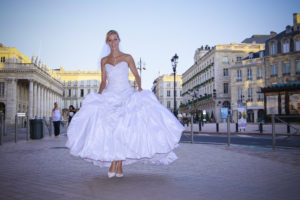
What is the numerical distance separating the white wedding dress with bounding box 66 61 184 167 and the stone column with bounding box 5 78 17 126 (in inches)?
2264

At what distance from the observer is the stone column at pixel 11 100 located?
5691 cm

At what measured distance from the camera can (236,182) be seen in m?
4.28

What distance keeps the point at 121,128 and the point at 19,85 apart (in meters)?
65.4

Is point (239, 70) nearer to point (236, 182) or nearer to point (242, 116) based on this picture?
point (242, 116)

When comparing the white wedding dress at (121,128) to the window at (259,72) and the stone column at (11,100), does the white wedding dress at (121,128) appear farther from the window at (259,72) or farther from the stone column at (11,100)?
the stone column at (11,100)

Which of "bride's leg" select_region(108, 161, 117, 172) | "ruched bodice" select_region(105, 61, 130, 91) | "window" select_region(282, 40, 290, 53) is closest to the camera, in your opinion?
"bride's leg" select_region(108, 161, 117, 172)

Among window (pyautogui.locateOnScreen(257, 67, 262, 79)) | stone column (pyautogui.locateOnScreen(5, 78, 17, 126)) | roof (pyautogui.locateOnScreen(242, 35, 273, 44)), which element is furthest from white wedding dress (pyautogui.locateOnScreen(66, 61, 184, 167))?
roof (pyautogui.locateOnScreen(242, 35, 273, 44))

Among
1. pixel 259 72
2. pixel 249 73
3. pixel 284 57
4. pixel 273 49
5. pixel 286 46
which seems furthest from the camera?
pixel 249 73

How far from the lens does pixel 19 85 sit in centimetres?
6338

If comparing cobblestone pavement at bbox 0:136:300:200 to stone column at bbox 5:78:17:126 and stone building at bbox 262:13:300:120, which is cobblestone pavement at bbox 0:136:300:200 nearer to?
stone building at bbox 262:13:300:120

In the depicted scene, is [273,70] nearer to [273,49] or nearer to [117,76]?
[273,49]

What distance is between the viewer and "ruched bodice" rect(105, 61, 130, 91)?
15.7ft

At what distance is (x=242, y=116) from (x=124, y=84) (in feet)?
53.6

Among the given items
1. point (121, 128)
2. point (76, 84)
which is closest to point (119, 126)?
point (121, 128)
